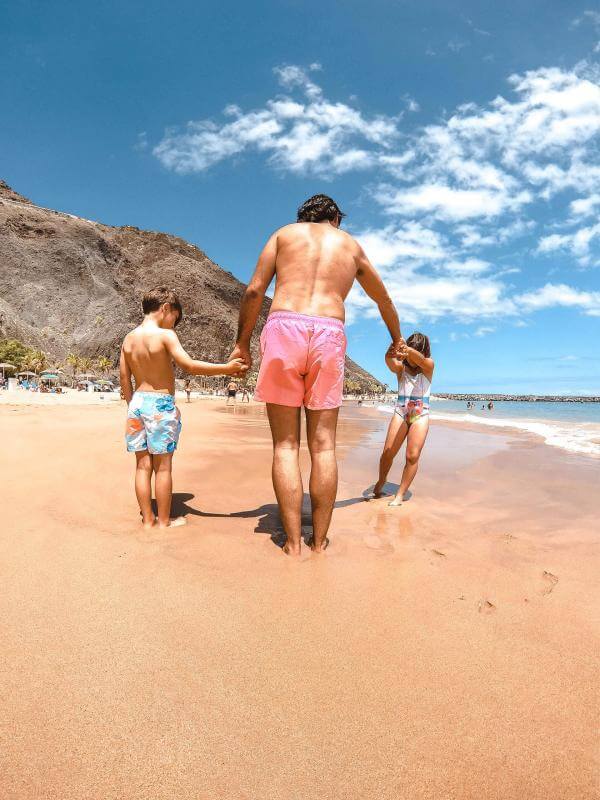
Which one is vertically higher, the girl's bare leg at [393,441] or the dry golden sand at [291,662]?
the girl's bare leg at [393,441]

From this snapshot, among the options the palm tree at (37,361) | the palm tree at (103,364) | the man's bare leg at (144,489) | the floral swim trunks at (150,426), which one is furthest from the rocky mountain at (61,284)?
the man's bare leg at (144,489)

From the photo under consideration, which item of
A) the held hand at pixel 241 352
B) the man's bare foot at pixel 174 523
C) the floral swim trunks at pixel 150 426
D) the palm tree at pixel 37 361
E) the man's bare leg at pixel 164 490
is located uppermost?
the palm tree at pixel 37 361

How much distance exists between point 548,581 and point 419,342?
2.67 meters

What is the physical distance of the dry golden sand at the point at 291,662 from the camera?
1045mm

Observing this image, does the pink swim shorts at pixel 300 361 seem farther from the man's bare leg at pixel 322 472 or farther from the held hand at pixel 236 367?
the held hand at pixel 236 367

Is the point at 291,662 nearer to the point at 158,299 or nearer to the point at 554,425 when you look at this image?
the point at 158,299

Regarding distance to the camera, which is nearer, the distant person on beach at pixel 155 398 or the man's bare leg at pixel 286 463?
the man's bare leg at pixel 286 463

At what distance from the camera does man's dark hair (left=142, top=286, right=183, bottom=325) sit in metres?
3.24

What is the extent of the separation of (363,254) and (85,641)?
8.40ft

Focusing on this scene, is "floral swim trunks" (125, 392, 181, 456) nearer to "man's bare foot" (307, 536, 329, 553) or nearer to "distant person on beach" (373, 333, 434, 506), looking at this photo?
"man's bare foot" (307, 536, 329, 553)

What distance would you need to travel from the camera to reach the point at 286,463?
102 inches

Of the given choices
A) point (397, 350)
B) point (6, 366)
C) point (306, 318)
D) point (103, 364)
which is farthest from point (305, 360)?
point (103, 364)

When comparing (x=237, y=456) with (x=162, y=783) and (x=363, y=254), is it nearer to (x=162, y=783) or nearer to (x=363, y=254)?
(x=363, y=254)

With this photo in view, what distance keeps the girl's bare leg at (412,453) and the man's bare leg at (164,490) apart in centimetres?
187
